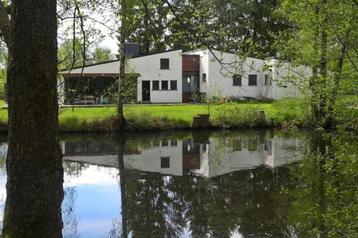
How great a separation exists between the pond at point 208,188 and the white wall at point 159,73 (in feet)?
60.1

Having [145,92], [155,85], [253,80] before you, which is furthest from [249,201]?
[253,80]

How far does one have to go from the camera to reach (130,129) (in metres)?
29.2

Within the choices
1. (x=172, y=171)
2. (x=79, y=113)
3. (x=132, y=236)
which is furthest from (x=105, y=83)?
(x=132, y=236)

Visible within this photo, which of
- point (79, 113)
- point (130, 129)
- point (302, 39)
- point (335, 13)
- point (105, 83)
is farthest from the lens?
point (105, 83)

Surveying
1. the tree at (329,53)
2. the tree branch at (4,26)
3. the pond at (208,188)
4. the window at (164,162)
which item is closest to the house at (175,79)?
the pond at (208,188)

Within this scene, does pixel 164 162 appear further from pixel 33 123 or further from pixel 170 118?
pixel 33 123

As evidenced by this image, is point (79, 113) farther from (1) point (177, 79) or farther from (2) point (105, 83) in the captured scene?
(1) point (177, 79)

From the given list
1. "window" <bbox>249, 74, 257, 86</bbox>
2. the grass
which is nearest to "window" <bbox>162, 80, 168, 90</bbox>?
"window" <bbox>249, 74, 257, 86</bbox>

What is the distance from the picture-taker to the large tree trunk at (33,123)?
9.89 ft

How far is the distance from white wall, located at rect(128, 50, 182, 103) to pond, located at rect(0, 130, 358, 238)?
18323 mm

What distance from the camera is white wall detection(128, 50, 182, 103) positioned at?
44062mm

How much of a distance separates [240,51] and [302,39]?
14.2 metres

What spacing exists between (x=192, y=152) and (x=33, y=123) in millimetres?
20132

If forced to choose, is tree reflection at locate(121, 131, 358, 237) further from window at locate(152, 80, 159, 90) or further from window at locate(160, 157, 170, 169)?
window at locate(152, 80, 159, 90)
